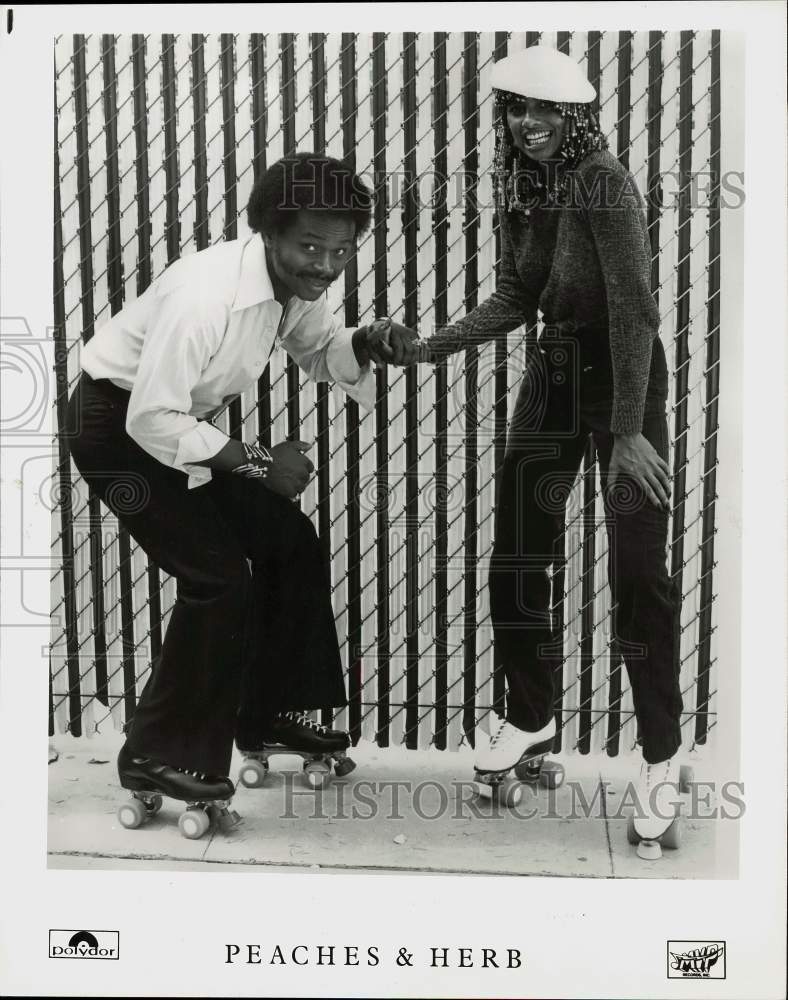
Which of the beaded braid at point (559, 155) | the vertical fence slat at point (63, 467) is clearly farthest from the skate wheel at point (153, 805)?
the beaded braid at point (559, 155)

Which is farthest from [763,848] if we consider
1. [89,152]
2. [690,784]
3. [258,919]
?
[89,152]

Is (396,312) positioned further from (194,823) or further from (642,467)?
(194,823)

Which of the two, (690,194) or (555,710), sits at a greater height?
(690,194)

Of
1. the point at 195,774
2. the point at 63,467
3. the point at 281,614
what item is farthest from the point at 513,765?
the point at 63,467

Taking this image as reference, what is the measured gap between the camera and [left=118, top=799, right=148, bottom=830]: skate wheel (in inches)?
118

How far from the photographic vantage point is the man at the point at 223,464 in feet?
9.41

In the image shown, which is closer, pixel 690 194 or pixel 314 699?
pixel 690 194

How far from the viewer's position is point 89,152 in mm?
2979

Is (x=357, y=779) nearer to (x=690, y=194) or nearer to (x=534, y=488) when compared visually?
(x=534, y=488)

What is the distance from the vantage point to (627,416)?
112 inches

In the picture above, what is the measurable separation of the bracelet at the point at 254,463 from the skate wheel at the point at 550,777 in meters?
1.12

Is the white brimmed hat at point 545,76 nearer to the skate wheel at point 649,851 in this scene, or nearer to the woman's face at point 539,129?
the woman's face at point 539,129

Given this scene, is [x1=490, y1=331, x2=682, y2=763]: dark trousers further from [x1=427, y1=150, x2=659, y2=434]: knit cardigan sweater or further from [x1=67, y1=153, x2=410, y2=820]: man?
[x1=67, y1=153, x2=410, y2=820]: man

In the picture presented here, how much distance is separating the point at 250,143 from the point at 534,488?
1.20 metres
